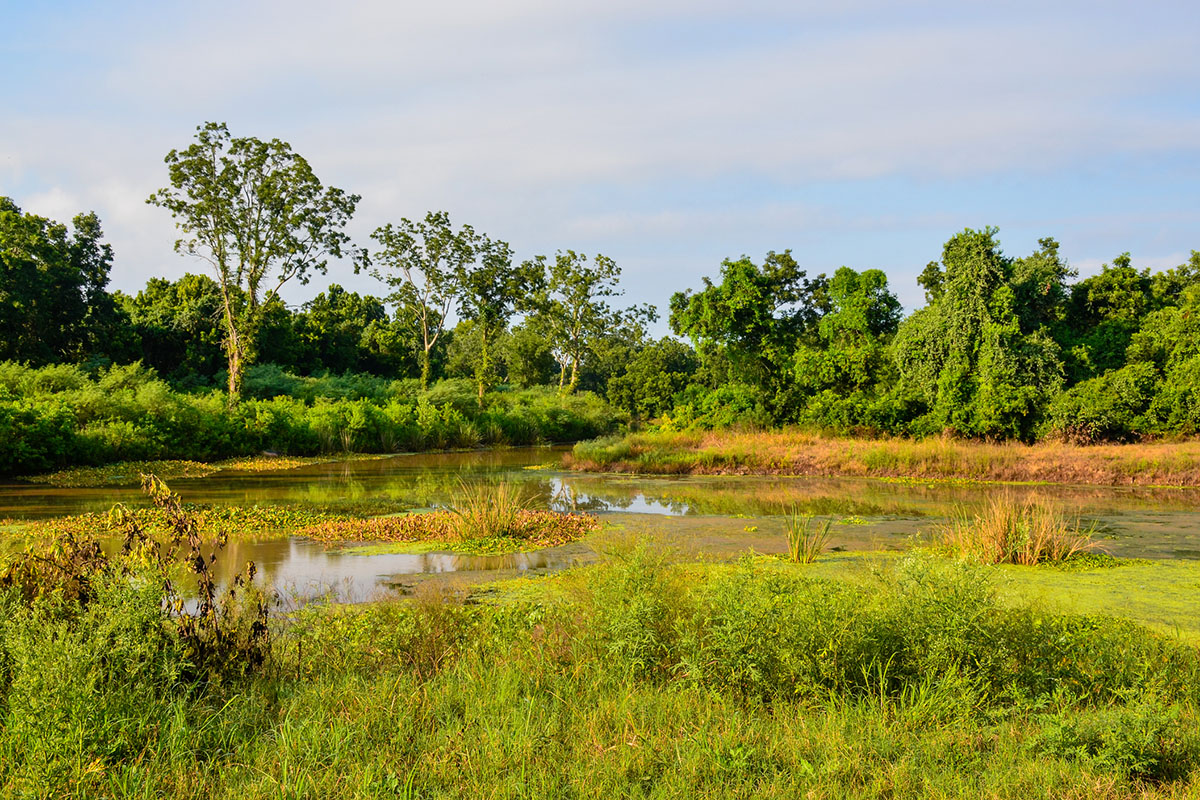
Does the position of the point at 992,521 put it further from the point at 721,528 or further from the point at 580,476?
the point at 580,476

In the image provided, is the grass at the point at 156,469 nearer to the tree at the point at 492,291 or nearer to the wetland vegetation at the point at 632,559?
the wetland vegetation at the point at 632,559

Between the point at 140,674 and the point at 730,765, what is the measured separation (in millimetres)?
3099

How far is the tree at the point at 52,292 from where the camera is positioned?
95.0 feet

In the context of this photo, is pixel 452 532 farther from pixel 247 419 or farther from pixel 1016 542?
pixel 247 419

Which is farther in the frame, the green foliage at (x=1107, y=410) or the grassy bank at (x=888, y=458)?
the green foliage at (x=1107, y=410)

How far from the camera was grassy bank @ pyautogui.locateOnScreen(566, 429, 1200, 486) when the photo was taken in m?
21.0

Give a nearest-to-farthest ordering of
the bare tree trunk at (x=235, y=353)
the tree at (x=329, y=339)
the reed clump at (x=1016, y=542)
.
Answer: the reed clump at (x=1016, y=542) < the bare tree trunk at (x=235, y=353) < the tree at (x=329, y=339)

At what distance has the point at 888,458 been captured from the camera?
77.8ft

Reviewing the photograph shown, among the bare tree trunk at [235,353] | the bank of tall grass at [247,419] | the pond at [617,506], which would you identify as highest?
the bare tree trunk at [235,353]

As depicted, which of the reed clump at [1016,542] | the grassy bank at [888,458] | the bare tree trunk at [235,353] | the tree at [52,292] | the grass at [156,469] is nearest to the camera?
the reed clump at [1016,542]

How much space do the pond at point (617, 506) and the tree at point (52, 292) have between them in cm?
1292

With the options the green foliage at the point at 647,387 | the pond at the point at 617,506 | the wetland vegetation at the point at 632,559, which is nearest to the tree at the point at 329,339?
the wetland vegetation at the point at 632,559

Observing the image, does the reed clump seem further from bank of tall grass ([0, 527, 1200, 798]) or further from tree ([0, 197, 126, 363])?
tree ([0, 197, 126, 363])

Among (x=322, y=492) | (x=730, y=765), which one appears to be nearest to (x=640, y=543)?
(x=730, y=765)
